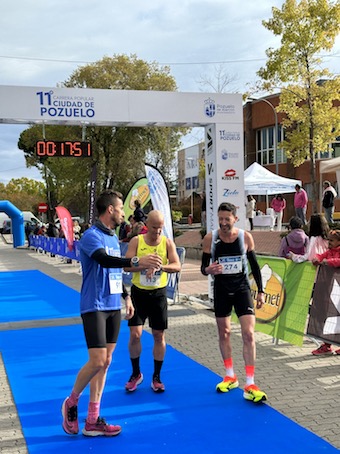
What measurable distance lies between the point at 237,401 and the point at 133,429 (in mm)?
1158

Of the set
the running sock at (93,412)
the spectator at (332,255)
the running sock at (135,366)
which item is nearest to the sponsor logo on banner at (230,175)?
the spectator at (332,255)

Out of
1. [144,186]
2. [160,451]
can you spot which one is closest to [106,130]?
[144,186]

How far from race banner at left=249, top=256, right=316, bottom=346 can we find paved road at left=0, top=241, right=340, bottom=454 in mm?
279

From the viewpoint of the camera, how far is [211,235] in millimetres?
5383

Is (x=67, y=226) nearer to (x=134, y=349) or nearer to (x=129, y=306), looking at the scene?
(x=134, y=349)

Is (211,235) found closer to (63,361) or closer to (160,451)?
(160,451)

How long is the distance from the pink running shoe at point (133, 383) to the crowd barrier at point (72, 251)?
478 centimetres

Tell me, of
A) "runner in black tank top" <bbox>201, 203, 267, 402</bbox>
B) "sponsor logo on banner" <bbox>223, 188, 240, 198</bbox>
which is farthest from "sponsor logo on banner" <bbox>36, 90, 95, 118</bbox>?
"runner in black tank top" <bbox>201, 203, 267, 402</bbox>

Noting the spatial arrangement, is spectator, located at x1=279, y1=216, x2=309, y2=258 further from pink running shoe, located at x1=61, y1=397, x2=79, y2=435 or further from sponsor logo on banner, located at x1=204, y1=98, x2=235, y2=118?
pink running shoe, located at x1=61, y1=397, x2=79, y2=435

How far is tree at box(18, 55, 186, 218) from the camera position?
121ft

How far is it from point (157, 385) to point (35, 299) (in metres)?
7.39

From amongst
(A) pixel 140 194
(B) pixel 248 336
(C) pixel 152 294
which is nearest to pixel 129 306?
(C) pixel 152 294

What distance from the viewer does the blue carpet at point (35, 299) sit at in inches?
396

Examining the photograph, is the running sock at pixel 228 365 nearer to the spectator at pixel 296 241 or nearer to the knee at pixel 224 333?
the knee at pixel 224 333
